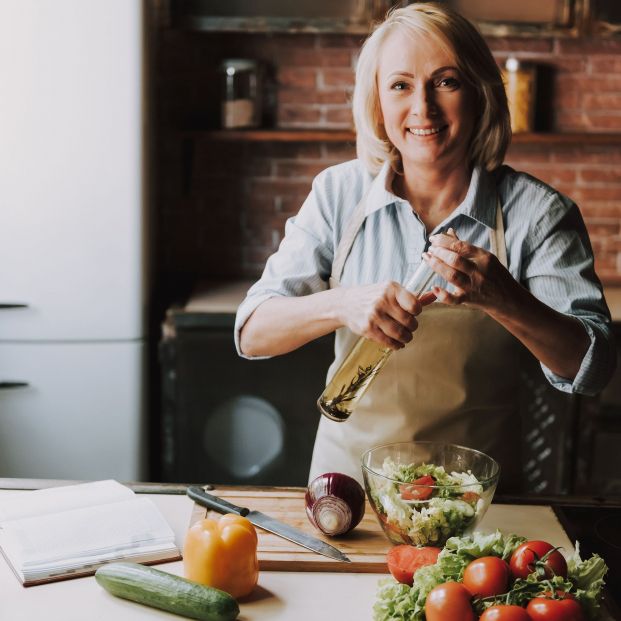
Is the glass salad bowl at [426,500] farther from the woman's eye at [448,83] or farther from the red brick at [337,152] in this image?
the red brick at [337,152]

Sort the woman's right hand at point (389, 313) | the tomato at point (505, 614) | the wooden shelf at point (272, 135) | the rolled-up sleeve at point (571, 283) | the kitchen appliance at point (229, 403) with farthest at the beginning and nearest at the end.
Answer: the wooden shelf at point (272, 135) < the kitchen appliance at point (229, 403) < the rolled-up sleeve at point (571, 283) < the woman's right hand at point (389, 313) < the tomato at point (505, 614)

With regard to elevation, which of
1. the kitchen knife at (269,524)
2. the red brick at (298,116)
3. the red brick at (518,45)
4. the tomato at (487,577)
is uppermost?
the red brick at (518,45)

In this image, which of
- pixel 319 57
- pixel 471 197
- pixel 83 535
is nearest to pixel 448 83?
pixel 471 197

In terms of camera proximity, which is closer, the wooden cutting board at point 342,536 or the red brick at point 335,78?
the wooden cutting board at point 342,536

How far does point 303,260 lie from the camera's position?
178 cm

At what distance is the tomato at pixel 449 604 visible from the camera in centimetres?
100

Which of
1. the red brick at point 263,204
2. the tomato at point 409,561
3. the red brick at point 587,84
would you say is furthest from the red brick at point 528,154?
the tomato at point 409,561

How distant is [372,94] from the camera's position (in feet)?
5.74

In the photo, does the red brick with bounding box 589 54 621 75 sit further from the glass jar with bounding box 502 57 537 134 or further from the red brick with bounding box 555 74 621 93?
the glass jar with bounding box 502 57 537 134

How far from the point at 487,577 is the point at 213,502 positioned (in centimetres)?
55

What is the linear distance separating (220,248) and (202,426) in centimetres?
76

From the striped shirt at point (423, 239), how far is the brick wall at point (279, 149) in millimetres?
1460

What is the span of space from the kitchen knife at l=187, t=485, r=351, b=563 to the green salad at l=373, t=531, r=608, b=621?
205mm

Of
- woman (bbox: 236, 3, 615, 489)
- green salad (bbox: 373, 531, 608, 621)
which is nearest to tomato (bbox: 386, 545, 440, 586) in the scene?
green salad (bbox: 373, 531, 608, 621)
